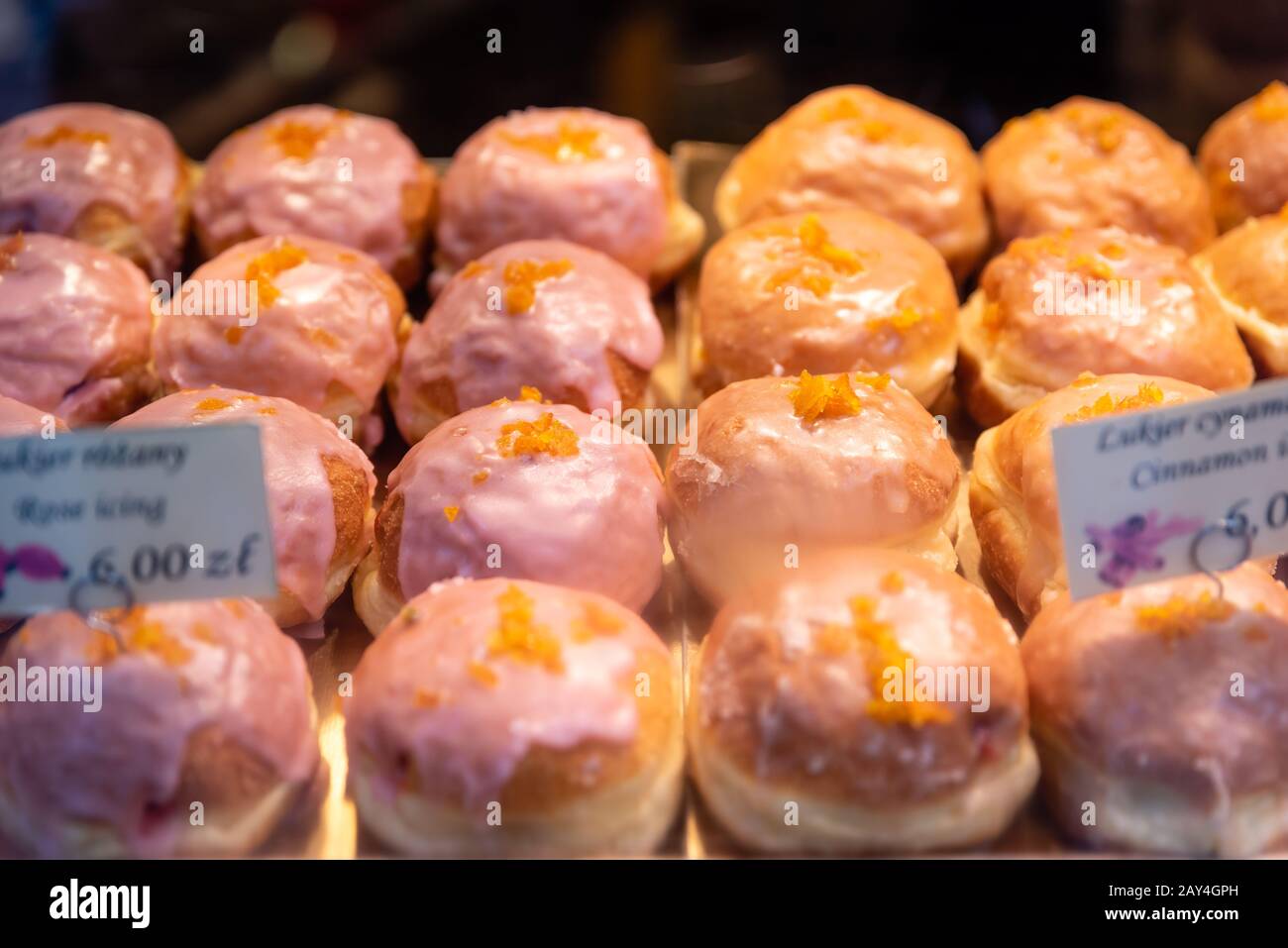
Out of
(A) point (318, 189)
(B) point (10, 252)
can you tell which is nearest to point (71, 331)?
(B) point (10, 252)

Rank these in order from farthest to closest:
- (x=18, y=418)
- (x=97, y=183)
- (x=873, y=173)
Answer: (x=873, y=173)
(x=97, y=183)
(x=18, y=418)

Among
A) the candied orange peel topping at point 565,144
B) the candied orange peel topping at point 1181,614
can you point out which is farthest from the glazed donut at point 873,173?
the candied orange peel topping at point 1181,614

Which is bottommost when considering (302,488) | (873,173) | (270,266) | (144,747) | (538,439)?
(144,747)

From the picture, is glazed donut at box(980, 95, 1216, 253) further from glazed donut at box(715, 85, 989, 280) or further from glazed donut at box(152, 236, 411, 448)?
glazed donut at box(152, 236, 411, 448)

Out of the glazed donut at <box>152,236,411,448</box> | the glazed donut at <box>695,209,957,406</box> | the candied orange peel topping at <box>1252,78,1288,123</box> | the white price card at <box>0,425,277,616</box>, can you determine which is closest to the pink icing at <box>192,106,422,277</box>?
the glazed donut at <box>152,236,411,448</box>

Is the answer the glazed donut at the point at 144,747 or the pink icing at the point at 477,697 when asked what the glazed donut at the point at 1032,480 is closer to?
the pink icing at the point at 477,697

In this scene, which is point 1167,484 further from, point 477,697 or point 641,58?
point 641,58

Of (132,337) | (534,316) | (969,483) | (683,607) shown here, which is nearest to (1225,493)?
(969,483)

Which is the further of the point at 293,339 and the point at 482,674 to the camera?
the point at 293,339
